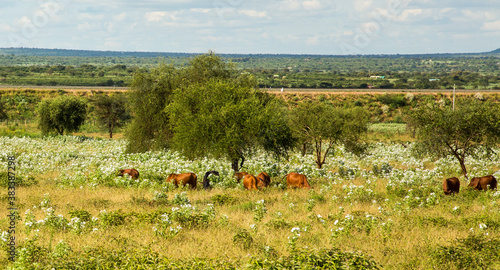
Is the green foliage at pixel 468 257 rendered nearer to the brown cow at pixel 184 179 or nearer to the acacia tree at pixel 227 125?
the brown cow at pixel 184 179

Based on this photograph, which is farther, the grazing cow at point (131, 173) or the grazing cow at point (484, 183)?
the grazing cow at point (131, 173)

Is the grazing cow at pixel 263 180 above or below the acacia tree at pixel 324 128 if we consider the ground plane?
below

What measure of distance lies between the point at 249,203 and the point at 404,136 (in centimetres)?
5325

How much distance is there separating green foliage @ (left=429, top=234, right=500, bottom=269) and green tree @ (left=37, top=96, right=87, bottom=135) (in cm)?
5641

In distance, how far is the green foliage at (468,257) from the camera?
39.7 feet

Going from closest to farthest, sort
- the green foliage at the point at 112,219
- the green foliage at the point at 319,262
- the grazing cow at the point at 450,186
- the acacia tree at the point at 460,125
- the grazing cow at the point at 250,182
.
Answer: the green foliage at the point at 319,262
the green foliage at the point at 112,219
the grazing cow at the point at 450,186
the grazing cow at the point at 250,182
the acacia tree at the point at 460,125

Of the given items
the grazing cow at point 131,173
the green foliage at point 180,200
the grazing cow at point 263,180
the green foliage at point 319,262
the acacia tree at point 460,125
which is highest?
the acacia tree at point 460,125

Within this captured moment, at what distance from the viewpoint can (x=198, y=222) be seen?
16.1m

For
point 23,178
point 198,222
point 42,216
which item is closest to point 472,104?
point 198,222

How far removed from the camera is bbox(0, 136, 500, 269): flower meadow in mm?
11672

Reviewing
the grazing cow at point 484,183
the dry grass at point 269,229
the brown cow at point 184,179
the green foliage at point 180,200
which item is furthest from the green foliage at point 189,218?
the grazing cow at point 484,183

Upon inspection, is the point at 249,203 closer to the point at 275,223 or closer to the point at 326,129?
the point at 275,223

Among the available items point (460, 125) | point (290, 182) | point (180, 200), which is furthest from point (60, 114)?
point (460, 125)

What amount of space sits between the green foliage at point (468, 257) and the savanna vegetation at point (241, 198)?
0.03 m
